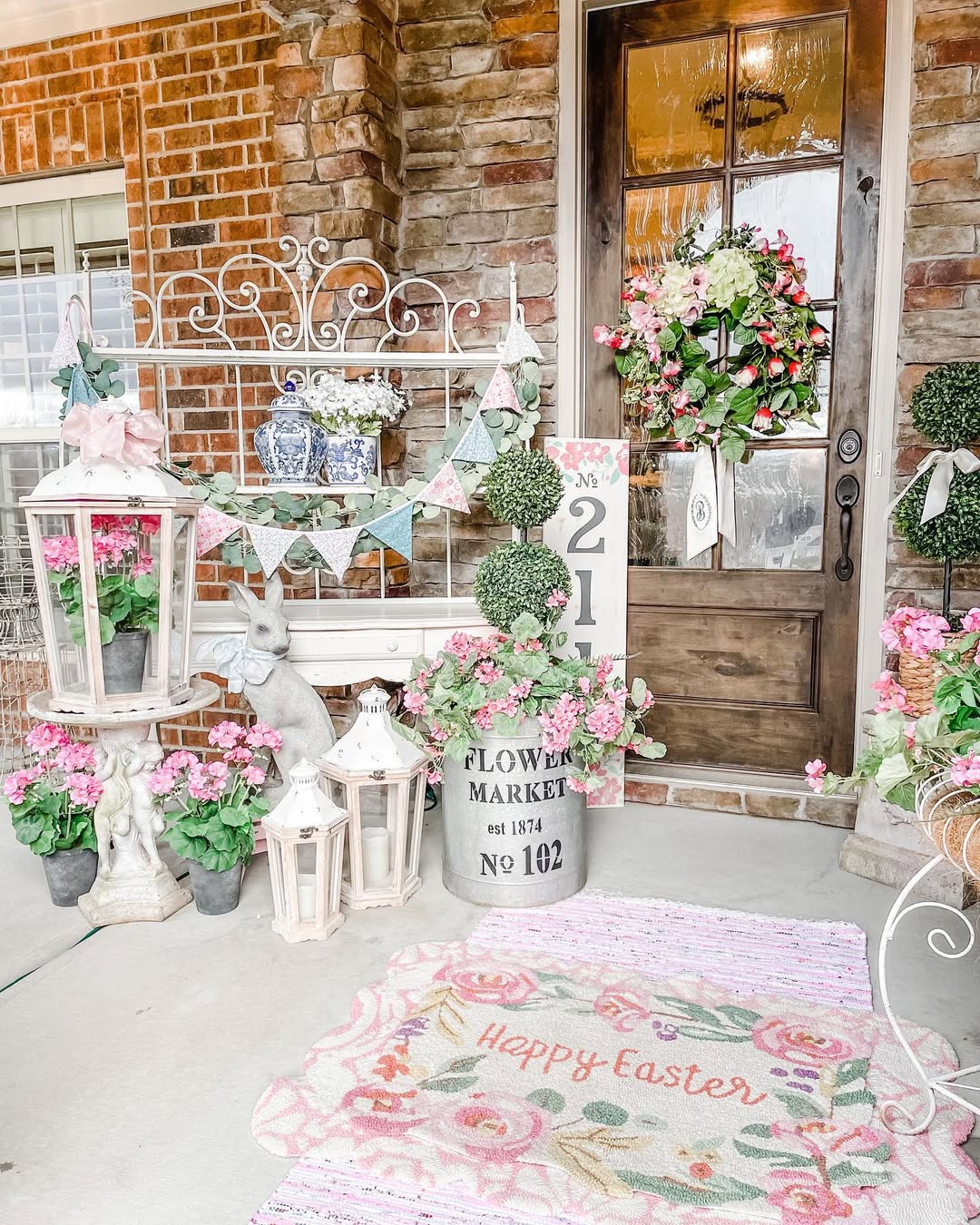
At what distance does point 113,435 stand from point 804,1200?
1.99m

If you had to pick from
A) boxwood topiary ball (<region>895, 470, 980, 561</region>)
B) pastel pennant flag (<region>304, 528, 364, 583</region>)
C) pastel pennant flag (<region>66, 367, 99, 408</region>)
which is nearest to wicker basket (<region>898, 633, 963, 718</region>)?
boxwood topiary ball (<region>895, 470, 980, 561</region>)

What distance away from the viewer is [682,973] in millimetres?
2064

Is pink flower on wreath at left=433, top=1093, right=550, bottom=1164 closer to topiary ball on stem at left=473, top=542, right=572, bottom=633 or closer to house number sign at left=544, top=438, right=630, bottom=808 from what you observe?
topiary ball on stem at left=473, top=542, right=572, bottom=633

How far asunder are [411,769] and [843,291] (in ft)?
6.30

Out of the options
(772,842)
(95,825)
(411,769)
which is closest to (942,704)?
(411,769)

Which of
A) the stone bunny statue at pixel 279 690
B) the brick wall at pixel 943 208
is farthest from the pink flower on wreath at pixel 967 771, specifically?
the stone bunny statue at pixel 279 690

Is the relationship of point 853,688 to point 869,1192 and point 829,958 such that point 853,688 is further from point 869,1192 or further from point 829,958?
point 869,1192

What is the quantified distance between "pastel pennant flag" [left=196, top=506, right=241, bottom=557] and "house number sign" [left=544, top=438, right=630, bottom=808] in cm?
99

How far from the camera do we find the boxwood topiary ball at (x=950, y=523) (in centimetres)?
245

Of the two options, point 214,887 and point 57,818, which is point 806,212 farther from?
point 57,818

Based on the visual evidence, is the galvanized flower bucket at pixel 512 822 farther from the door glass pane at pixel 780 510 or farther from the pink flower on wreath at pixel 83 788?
the door glass pane at pixel 780 510

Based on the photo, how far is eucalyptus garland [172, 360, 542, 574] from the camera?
2.67m

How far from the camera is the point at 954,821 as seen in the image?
1.45 metres

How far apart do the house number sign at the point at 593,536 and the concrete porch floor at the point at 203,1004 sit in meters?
0.62
